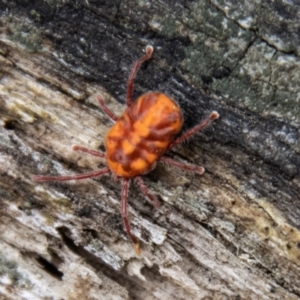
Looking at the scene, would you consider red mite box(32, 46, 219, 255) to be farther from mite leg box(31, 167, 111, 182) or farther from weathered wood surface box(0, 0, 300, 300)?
weathered wood surface box(0, 0, 300, 300)

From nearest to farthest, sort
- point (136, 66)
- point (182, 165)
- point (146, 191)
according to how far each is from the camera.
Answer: point (136, 66)
point (182, 165)
point (146, 191)

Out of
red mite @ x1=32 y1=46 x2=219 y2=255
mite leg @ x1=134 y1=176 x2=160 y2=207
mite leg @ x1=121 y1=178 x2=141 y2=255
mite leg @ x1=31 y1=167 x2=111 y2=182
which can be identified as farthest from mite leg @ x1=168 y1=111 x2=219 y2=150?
mite leg @ x1=31 y1=167 x2=111 y2=182

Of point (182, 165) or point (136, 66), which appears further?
point (182, 165)

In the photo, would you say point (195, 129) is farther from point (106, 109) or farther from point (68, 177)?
point (68, 177)

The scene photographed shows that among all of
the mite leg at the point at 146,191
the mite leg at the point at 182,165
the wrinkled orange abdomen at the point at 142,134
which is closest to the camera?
the wrinkled orange abdomen at the point at 142,134

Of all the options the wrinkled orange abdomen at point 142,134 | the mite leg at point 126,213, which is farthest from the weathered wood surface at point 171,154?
the wrinkled orange abdomen at point 142,134

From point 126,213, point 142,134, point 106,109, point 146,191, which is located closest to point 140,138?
point 142,134

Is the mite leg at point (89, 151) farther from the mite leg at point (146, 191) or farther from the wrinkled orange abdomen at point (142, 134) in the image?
the mite leg at point (146, 191)

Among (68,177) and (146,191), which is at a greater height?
(146,191)
